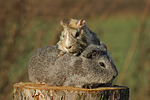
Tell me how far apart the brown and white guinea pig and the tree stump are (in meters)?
0.49

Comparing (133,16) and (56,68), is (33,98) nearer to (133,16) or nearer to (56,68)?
(56,68)

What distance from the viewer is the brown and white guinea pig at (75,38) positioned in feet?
12.3

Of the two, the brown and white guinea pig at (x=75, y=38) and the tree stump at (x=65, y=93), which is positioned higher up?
the brown and white guinea pig at (x=75, y=38)

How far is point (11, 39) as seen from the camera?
6887 millimetres

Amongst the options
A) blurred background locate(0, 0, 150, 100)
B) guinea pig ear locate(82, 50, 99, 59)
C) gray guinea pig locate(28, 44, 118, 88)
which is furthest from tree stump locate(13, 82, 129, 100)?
blurred background locate(0, 0, 150, 100)

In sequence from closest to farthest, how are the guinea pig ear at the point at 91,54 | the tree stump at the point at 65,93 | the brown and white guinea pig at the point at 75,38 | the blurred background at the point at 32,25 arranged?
the tree stump at the point at 65,93 < the guinea pig ear at the point at 91,54 < the brown and white guinea pig at the point at 75,38 < the blurred background at the point at 32,25

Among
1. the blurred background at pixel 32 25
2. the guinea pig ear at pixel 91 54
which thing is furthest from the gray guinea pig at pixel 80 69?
the blurred background at pixel 32 25

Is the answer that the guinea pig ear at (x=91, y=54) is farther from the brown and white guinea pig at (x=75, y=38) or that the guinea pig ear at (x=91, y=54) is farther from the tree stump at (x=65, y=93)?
the tree stump at (x=65, y=93)

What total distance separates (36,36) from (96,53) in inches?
137

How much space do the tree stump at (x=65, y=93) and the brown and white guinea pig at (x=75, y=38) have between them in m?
0.49

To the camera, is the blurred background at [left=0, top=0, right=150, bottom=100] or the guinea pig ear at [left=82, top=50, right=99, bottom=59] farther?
the blurred background at [left=0, top=0, right=150, bottom=100]

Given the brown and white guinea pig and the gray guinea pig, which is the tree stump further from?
the brown and white guinea pig

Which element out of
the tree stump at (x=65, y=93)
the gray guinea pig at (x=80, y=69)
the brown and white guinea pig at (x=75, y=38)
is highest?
the brown and white guinea pig at (x=75, y=38)

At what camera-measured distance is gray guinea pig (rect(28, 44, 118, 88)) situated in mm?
3564
